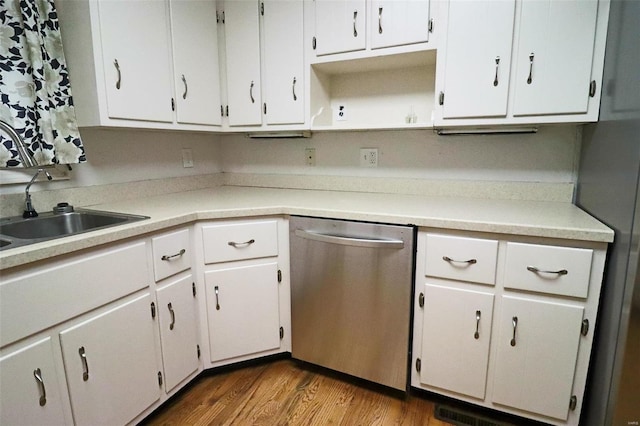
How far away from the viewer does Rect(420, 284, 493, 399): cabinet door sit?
1.40 metres

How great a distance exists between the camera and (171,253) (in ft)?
4.94

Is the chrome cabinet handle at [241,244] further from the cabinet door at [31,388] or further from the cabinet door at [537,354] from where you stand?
the cabinet door at [537,354]

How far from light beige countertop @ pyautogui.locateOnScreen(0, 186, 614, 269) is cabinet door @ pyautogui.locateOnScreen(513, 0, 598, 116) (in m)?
0.46

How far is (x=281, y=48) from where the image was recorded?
6.39ft

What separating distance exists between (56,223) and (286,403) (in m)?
1.31

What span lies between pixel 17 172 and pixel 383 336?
174 cm

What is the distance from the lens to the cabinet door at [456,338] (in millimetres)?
1404

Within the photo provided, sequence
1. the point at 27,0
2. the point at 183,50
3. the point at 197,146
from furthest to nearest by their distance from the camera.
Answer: the point at 197,146, the point at 183,50, the point at 27,0

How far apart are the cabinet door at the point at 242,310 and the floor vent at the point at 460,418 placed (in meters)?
0.86

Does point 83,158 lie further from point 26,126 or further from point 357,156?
point 357,156

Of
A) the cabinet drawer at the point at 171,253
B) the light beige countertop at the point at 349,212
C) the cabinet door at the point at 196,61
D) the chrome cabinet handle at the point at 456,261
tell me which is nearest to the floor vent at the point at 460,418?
the chrome cabinet handle at the point at 456,261

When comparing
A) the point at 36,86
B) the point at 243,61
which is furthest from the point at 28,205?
the point at 243,61

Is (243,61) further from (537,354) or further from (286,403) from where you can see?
(537,354)

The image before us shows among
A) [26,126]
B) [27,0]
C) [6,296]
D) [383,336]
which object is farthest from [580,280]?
[27,0]
